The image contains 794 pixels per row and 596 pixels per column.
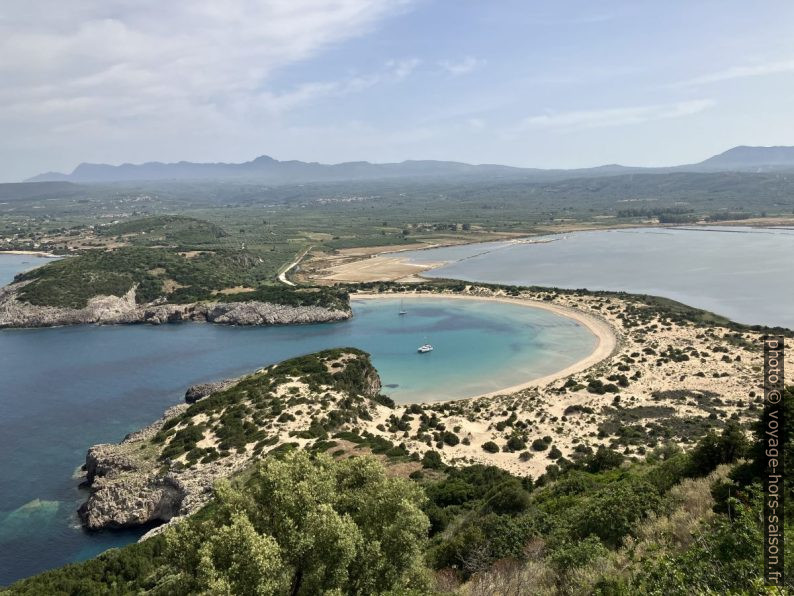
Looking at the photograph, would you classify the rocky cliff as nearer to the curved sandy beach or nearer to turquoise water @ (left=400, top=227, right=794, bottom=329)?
the curved sandy beach

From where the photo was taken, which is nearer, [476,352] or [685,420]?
[685,420]

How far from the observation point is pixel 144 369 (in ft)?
181

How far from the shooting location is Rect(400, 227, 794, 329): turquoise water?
74.5 m

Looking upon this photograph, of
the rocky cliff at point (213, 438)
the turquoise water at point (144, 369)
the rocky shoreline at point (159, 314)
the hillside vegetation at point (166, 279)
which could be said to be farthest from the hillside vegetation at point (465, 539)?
the hillside vegetation at point (166, 279)

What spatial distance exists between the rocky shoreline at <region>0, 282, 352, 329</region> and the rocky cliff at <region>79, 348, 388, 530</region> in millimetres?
31748

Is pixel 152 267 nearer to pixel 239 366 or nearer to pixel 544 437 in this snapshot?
pixel 239 366

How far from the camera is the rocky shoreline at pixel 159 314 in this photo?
74.2 meters

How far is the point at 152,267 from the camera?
303 feet

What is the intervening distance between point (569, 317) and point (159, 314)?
59.9 meters

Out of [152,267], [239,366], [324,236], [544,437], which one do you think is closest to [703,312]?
[544,437]

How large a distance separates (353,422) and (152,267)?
72.3 m

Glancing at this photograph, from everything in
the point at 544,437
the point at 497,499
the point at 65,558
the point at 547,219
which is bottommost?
the point at 65,558

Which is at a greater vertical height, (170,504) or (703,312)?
(703,312)

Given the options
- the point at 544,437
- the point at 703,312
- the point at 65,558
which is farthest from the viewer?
the point at 703,312
